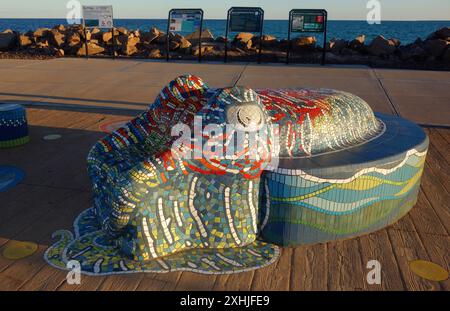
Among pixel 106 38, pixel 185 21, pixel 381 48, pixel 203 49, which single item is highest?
pixel 185 21

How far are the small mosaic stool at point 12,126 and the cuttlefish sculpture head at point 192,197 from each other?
326 cm

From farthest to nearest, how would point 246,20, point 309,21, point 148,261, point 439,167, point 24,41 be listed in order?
point 24,41 < point 246,20 < point 309,21 < point 439,167 < point 148,261

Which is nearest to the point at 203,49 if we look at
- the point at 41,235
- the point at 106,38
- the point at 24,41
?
the point at 106,38

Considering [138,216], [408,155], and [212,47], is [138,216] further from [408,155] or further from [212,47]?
[212,47]

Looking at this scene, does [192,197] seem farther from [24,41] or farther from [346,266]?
[24,41]

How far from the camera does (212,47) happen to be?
2131 cm

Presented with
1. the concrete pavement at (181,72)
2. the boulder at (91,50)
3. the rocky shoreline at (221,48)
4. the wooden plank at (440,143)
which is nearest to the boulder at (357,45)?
the rocky shoreline at (221,48)

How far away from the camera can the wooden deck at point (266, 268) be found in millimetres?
3248

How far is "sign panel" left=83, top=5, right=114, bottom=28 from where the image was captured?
16484mm

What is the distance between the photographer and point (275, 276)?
11.0ft

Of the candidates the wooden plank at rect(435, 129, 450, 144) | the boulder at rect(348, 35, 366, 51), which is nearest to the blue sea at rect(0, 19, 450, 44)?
the boulder at rect(348, 35, 366, 51)

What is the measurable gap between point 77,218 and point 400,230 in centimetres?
322

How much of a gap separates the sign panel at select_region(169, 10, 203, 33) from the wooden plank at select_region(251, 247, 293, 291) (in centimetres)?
1337

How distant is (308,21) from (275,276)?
43.1 feet
